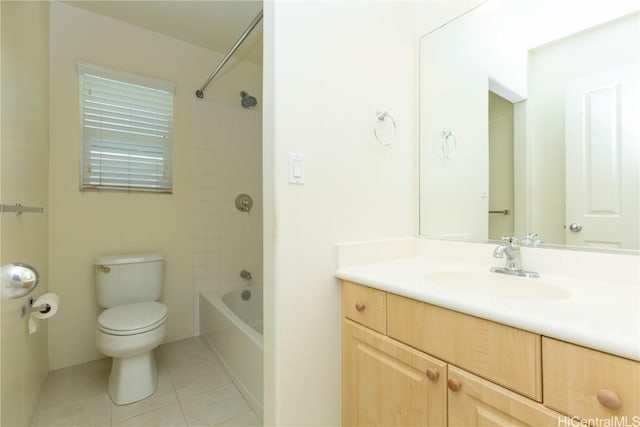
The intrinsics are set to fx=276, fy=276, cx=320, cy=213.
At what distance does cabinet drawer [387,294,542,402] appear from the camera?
2.05ft

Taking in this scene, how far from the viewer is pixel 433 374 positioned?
0.79m

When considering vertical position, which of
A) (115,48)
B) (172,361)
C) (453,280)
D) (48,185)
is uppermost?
(115,48)

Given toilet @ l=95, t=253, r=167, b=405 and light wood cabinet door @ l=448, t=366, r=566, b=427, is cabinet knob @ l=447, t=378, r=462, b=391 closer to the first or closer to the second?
light wood cabinet door @ l=448, t=366, r=566, b=427

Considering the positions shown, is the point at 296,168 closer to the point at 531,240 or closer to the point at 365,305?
the point at 365,305

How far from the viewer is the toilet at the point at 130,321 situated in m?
1.47

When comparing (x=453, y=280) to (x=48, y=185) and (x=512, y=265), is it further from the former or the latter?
(x=48, y=185)

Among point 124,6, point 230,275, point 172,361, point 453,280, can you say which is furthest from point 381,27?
point 172,361

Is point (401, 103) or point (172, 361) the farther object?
point (172, 361)

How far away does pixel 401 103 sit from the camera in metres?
1.41

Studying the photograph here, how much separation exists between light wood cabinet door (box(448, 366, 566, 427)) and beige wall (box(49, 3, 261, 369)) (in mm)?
2062

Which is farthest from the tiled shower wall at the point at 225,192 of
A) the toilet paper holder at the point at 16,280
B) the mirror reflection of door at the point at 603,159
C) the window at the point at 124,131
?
the mirror reflection of door at the point at 603,159

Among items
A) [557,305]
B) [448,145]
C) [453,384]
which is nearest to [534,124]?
[448,145]

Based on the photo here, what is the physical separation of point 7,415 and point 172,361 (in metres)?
0.95

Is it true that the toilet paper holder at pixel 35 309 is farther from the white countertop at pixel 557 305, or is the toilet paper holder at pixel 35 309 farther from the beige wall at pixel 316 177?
the white countertop at pixel 557 305
